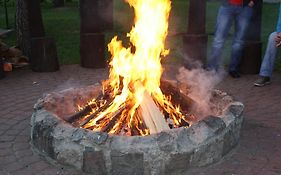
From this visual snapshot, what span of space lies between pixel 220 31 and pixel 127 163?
4.70 m

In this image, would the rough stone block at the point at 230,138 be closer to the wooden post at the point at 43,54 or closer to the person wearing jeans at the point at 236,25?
the person wearing jeans at the point at 236,25

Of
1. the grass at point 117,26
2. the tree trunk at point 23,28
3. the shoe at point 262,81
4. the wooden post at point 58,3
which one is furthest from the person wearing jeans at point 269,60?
the wooden post at point 58,3

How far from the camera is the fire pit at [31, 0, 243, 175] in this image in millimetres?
4414

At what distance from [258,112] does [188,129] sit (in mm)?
2236

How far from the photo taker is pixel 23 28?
33.4 ft

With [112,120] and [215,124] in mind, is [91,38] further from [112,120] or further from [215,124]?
[215,124]

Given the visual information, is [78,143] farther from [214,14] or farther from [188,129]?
[214,14]

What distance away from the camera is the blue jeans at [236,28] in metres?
8.16

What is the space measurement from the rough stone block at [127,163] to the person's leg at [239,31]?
4.60 m

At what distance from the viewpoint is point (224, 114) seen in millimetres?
5027

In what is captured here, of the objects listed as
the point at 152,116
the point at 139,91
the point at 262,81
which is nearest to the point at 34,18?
the point at 262,81

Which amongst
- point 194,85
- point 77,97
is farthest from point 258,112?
point 77,97

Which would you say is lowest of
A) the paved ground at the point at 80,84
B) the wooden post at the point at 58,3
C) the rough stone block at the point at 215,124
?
the paved ground at the point at 80,84

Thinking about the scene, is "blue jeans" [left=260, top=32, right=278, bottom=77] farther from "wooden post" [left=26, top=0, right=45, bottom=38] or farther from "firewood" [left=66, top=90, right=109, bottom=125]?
"wooden post" [left=26, top=0, right=45, bottom=38]
